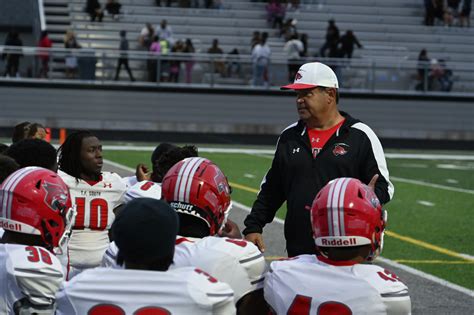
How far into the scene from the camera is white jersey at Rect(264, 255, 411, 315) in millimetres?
4391

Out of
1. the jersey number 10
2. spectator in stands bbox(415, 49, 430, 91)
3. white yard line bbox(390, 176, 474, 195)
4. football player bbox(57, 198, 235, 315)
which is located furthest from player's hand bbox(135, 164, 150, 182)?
spectator in stands bbox(415, 49, 430, 91)

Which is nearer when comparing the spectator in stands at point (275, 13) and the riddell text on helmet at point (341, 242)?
the riddell text on helmet at point (341, 242)

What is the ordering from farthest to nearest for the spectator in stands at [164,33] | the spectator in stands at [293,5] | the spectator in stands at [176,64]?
the spectator in stands at [293,5] < the spectator in stands at [164,33] < the spectator in stands at [176,64]

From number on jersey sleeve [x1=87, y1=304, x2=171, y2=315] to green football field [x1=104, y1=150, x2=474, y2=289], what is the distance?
23.3 feet

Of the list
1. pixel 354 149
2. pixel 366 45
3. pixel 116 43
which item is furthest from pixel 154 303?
pixel 366 45

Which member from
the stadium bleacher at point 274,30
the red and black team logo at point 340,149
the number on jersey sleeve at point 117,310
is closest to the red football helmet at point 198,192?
the number on jersey sleeve at point 117,310

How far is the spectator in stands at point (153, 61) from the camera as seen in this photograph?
30984 mm

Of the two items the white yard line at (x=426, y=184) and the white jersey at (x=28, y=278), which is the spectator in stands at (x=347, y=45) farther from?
the white jersey at (x=28, y=278)

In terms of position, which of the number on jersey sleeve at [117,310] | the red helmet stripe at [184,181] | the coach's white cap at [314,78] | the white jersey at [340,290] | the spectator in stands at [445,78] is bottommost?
the spectator in stands at [445,78]

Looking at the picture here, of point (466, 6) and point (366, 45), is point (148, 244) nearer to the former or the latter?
point (366, 45)

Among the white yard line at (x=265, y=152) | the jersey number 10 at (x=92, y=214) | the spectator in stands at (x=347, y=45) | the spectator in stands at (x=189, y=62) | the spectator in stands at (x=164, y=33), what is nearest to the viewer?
the jersey number 10 at (x=92, y=214)

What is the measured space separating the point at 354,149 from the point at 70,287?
311 cm

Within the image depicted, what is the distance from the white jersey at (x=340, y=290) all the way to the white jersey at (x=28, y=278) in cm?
93

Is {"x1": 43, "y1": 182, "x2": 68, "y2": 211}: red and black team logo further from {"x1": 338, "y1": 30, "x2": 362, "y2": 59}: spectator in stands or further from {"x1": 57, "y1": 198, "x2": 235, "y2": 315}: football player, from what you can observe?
{"x1": 338, "y1": 30, "x2": 362, "y2": 59}: spectator in stands
